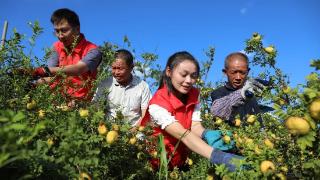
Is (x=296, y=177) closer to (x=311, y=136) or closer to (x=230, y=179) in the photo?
(x=230, y=179)

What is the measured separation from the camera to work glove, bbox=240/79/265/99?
2.83m

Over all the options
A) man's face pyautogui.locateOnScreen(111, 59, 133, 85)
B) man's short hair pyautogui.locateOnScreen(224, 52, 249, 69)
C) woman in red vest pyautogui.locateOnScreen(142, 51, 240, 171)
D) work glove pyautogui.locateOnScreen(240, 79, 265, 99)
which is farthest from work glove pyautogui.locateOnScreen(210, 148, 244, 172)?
man's face pyautogui.locateOnScreen(111, 59, 133, 85)

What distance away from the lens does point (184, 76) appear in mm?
3191

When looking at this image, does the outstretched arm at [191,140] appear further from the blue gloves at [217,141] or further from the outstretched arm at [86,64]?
the outstretched arm at [86,64]

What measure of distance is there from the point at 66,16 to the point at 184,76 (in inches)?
60.7

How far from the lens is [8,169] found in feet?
4.99

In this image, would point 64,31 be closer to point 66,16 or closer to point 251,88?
point 66,16

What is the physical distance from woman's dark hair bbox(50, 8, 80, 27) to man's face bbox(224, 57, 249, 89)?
180cm

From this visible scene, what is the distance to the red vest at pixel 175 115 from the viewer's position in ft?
10.3

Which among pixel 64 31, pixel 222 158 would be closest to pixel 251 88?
pixel 222 158

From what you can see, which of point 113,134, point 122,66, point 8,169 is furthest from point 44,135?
point 122,66

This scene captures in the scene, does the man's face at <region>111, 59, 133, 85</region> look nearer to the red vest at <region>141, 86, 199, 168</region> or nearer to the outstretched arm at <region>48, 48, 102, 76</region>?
the outstretched arm at <region>48, 48, 102, 76</region>

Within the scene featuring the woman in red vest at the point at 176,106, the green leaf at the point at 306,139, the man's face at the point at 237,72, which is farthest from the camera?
the man's face at the point at 237,72

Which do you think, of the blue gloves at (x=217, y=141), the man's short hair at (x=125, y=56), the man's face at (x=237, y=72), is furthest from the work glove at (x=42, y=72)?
the man's face at (x=237, y=72)
